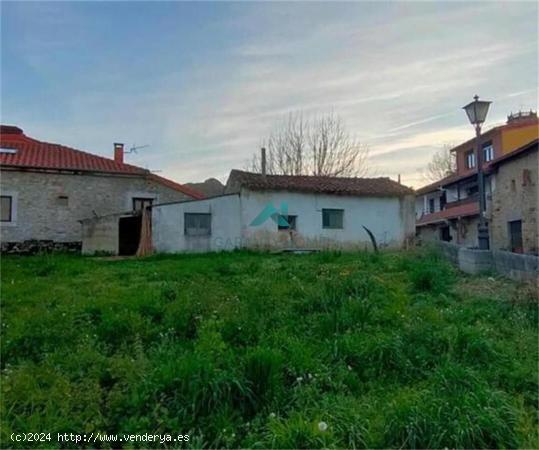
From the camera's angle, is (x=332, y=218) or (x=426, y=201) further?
(x=426, y=201)

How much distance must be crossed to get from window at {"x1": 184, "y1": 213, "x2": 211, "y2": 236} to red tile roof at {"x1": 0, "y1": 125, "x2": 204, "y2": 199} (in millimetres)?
4669

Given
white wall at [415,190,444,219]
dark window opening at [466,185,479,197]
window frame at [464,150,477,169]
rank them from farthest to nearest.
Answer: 1. white wall at [415,190,444,219]
2. window frame at [464,150,477,169]
3. dark window opening at [466,185,479,197]

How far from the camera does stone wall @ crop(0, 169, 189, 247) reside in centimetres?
1889

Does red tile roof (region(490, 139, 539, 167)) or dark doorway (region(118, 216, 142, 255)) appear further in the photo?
dark doorway (region(118, 216, 142, 255))

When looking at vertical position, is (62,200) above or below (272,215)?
above

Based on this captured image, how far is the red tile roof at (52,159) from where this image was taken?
63.6 ft

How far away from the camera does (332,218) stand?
66.4ft

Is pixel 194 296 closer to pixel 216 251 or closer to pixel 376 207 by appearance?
pixel 216 251

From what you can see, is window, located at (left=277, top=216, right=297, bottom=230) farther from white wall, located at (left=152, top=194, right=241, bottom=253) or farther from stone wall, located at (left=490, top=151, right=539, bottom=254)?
stone wall, located at (left=490, top=151, right=539, bottom=254)

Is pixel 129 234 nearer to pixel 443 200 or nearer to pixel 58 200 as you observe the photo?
pixel 58 200

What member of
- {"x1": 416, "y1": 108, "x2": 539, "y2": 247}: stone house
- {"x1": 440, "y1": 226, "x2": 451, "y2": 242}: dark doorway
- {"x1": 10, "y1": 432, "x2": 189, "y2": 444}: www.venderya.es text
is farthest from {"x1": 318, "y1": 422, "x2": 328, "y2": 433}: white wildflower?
{"x1": 440, "y1": 226, "x2": 451, "y2": 242}: dark doorway

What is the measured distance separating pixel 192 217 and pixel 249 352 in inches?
566

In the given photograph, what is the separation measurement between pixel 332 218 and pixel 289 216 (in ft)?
7.37

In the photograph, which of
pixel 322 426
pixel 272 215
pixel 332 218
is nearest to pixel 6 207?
pixel 272 215
